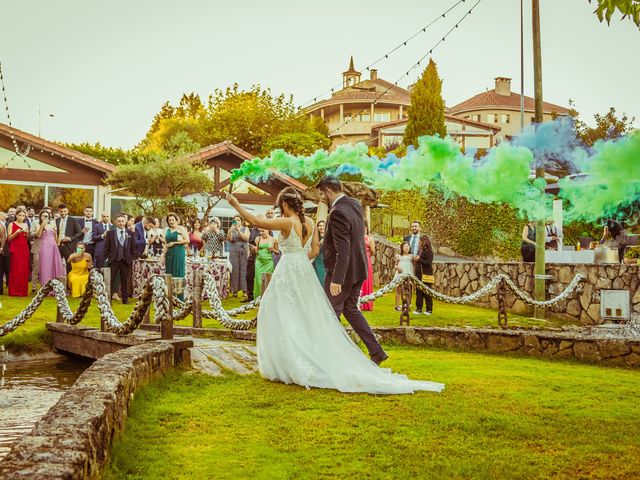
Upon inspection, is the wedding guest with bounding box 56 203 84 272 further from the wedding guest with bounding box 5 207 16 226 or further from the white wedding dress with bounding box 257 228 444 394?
the white wedding dress with bounding box 257 228 444 394

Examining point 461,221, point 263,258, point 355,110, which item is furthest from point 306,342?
point 355,110

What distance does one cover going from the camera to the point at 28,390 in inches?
390

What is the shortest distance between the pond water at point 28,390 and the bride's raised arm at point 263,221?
2819 millimetres

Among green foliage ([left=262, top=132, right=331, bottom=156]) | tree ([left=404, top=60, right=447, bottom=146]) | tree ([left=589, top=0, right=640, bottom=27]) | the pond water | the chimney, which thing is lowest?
the pond water

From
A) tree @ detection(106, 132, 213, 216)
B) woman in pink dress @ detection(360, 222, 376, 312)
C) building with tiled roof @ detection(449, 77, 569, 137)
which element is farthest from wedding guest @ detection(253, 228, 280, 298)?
building with tiled roof @ detection(449, 77, 569, 137)

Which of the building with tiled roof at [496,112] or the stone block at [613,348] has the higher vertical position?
the building with tiled roof at [496,112]

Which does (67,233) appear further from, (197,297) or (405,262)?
(405,262)

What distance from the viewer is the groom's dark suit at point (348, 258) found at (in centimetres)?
817

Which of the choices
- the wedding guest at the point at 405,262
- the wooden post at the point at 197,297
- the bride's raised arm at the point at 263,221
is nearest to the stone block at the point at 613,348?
the bride's raised arm at the point at 263,221

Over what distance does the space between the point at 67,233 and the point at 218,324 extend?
6860 mm

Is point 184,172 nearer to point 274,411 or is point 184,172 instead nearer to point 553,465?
point 274,411

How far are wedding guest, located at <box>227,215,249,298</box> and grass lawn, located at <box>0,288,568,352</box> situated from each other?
1.12 metres

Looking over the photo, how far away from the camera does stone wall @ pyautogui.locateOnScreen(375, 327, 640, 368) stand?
35.3ft

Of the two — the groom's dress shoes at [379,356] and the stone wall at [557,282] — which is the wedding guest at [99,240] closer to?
the stone wall at [557,282]
